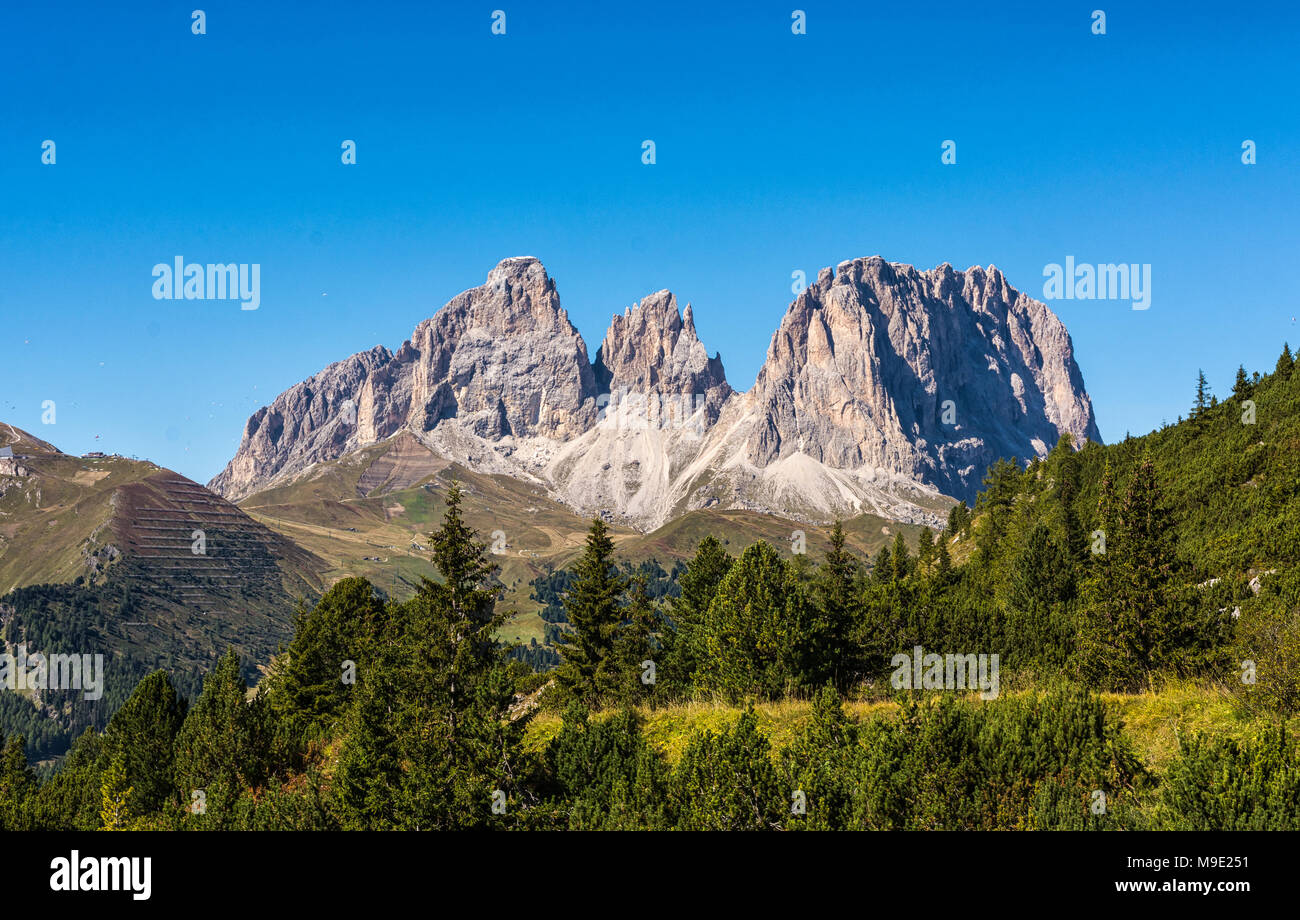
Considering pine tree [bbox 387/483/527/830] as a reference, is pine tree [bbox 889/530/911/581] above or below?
above

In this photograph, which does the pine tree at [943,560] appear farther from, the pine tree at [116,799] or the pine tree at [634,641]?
the pine tree at [116,799]

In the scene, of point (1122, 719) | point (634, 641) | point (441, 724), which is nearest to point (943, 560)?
point (634, 641)

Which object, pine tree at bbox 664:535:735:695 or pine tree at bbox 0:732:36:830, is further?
pine tree at bbox 0:732:36:830

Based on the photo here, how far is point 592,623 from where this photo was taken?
54406 millimetres

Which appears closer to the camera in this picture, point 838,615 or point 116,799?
point 838,615

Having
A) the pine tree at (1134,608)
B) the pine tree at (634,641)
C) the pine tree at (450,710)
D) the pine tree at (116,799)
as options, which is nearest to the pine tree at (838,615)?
the pine tree at (1134,608)

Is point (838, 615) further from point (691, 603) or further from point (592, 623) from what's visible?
point (592, 623)

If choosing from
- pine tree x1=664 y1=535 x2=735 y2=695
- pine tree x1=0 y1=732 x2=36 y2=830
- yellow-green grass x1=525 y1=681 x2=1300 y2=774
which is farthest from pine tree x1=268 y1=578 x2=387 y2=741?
yellow-green grass x1=525 y1=681 x2=1300 y2=774

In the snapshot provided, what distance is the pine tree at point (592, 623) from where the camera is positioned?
5150 centimetres

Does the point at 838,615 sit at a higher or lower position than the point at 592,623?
higher

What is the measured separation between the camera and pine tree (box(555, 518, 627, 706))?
51.5m

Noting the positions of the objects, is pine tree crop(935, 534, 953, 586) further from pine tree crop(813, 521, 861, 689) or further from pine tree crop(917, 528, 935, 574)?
pine tree crop(813, 521, 861, 689)
